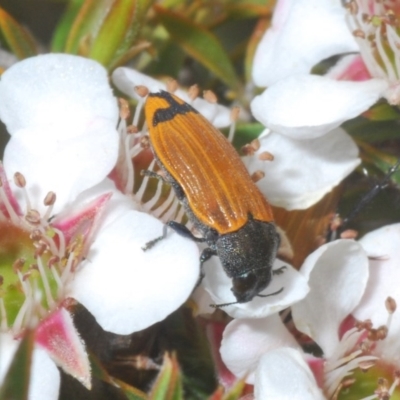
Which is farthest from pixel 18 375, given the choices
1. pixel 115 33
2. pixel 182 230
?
pixel 115 33

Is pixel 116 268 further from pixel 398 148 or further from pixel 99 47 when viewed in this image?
pixel 398 148

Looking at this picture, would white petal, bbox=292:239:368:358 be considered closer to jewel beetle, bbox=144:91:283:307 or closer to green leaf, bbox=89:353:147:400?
jewel beetle, bbox=144:91:283:307

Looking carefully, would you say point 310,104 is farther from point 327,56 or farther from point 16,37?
point 16,37

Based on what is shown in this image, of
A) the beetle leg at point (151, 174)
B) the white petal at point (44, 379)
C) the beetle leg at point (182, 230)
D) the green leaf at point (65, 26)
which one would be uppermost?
the green leaf at point (65, 26)

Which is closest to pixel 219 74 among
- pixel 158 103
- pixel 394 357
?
pixel 158 103

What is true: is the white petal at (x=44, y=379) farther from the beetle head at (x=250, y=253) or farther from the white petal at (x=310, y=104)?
the white petal at (x=310, y=104)

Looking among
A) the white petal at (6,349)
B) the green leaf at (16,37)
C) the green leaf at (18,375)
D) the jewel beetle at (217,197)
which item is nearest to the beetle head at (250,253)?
the jewel beetle at (217,197)

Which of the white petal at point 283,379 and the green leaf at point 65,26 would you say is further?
the green leaf at point 65,26
